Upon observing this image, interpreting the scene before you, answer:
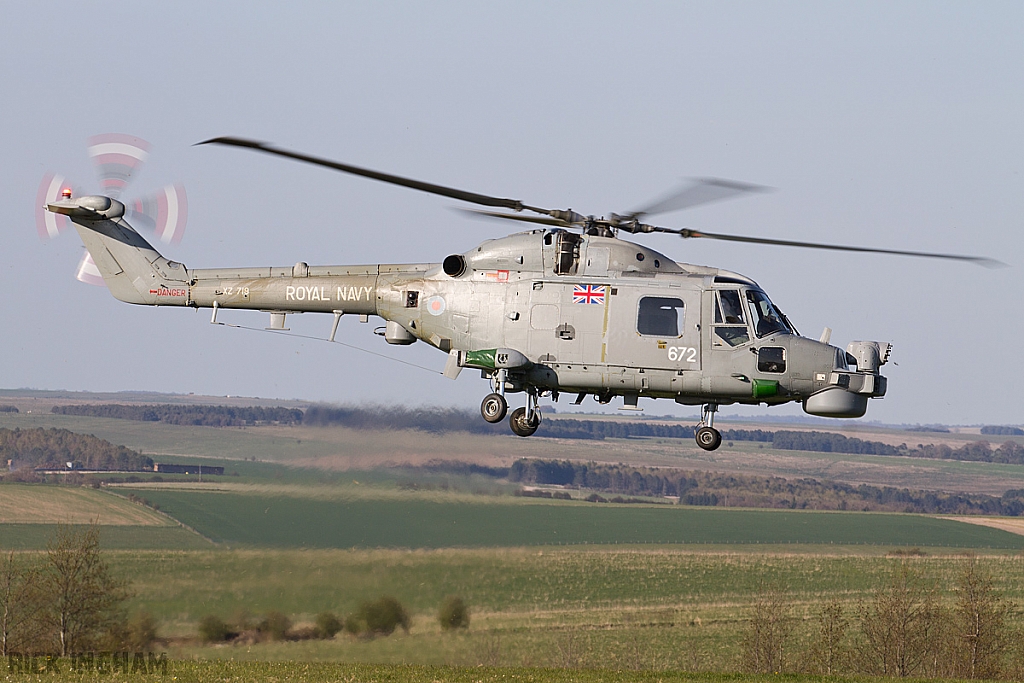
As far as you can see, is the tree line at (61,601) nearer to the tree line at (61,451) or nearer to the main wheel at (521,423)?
the tree line at (61,451)

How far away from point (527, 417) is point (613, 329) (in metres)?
2.06

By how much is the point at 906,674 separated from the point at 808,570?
49.4 ft

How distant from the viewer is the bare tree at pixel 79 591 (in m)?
42.0

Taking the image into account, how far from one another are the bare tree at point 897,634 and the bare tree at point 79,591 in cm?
3775

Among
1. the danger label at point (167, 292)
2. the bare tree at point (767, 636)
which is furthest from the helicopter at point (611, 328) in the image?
the bare tree at point (767, 636)

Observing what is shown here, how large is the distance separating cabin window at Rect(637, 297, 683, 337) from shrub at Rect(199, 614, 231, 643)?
17.0 metres

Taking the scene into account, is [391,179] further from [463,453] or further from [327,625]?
[327,625]

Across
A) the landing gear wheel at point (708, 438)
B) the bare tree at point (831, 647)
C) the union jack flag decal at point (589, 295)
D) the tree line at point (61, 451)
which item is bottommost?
the bare tree at point (831, 647)

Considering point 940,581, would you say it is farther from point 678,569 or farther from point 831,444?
point 831,444

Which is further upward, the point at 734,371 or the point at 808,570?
the point at 734,371

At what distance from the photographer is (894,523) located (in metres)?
90.9

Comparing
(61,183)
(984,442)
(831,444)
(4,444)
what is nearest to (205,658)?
(61,183)

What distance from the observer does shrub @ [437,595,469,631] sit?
4131 centimetres

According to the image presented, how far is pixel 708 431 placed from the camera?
A: 1836 cm
